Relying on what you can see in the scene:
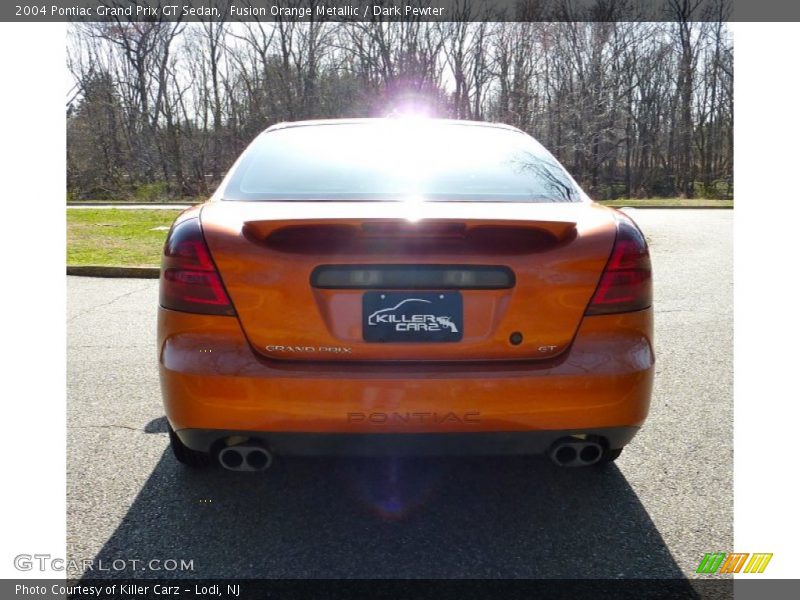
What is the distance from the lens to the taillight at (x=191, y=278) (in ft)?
7.21

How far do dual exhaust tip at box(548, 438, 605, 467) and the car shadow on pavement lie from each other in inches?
12.5

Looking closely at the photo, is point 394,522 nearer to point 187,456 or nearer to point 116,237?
point 187,456

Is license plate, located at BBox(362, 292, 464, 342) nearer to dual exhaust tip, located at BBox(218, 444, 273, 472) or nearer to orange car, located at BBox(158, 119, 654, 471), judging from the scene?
orange car, located at BBox(158, 119, 654, 471)

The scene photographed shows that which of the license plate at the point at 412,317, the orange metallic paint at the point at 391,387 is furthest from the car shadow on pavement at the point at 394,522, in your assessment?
the license plate at the point at 412,317

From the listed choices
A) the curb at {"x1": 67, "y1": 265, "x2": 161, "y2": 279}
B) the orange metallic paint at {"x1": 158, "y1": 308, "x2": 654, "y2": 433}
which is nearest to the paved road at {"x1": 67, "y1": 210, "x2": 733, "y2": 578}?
the orange metallic paint at {"x1": 158, "y1": 308, "x2": 654, "y2": 433}

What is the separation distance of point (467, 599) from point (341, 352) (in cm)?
85

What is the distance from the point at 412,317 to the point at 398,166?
2.92 feet

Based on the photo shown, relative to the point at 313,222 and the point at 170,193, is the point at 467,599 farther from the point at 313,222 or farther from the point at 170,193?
the point at 170,193

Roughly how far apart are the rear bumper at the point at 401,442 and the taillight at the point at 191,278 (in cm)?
42

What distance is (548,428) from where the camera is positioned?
2.19 metres

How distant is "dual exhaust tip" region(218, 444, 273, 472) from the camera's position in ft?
7.35

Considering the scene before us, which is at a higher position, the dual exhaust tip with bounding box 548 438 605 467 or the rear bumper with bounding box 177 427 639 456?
the rear bumper with bounding box 177 427 639 456

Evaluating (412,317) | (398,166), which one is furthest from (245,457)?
(398,166)
